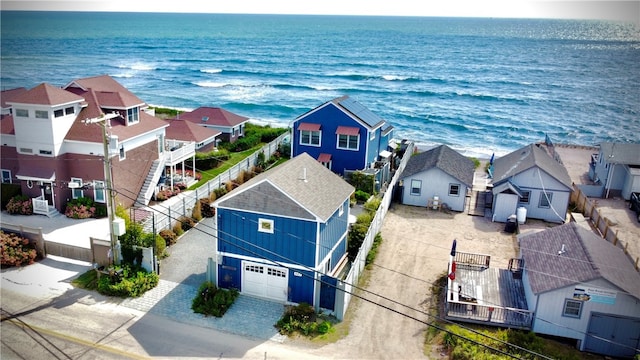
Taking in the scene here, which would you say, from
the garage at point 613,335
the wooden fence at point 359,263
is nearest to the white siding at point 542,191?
the wooden fence at point 359,263

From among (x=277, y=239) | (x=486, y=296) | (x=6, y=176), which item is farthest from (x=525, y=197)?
(x=6, y=176)

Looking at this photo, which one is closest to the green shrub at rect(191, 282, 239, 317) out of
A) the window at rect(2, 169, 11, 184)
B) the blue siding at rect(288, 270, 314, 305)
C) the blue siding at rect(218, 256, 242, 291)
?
the blue siding at rect(218, 256, 242, 291)

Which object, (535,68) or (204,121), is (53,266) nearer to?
(204,121)

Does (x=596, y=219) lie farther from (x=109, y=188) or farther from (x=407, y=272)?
(x=109, y=188)

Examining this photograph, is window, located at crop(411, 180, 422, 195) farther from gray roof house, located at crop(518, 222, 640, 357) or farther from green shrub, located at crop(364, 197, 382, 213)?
gray roof house, located at crop(518, 222, 640, 357)

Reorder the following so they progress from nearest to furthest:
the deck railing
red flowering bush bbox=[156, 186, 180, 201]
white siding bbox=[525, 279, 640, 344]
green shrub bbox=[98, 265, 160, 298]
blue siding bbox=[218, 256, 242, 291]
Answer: white siding bbox=[525, 279, 640, 344], the deck railing, green shrub bbox=[98, 265, 160, 298], blue siding bbox=[218, 256, 242, 291], red flowering bush bbox=[156, 186, 180, 201]

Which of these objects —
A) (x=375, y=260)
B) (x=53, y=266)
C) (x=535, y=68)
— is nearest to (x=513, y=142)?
(x=375, y=260)

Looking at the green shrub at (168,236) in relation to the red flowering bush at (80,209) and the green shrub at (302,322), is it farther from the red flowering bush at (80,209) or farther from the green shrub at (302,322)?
the green shrub at (302,322)
